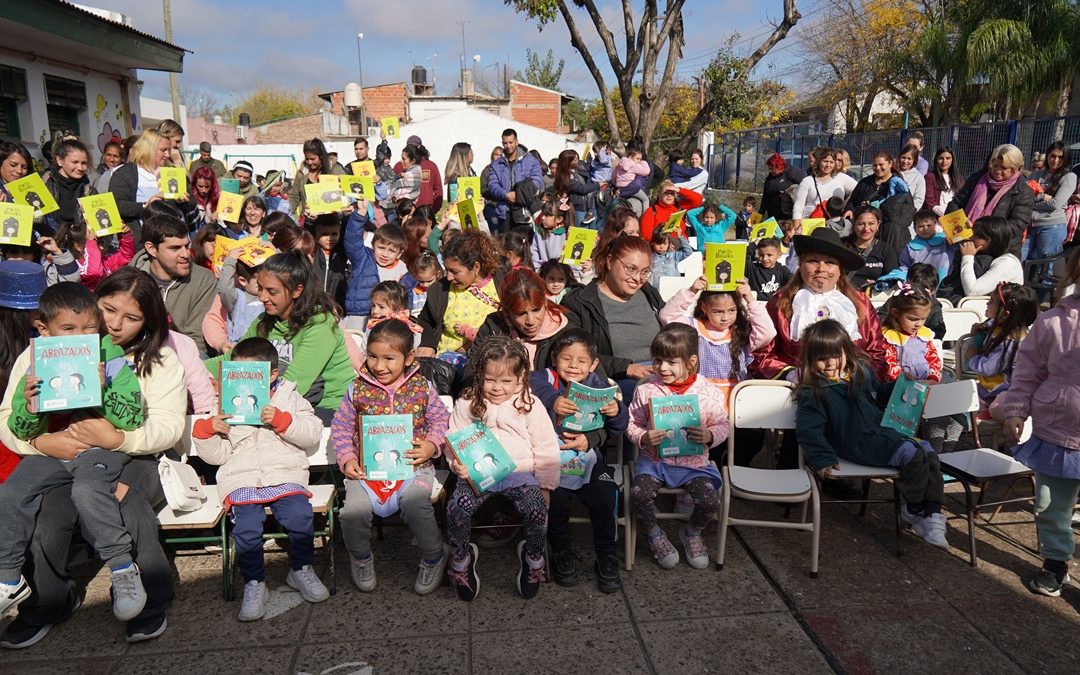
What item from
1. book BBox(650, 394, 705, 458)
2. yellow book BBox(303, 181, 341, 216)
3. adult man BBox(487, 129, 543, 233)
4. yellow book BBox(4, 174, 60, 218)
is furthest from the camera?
adult man BBox(487, 129, 543, 233)

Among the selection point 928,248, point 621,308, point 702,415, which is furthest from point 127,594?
point 928,248

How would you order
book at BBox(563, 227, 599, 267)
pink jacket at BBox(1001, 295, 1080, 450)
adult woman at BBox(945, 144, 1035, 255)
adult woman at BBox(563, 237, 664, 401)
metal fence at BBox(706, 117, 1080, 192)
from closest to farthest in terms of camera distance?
pink jacket at BBox(1001, 295, 1080, 450) < adult woman at BBox(563, 237, 664, 401) < book at BBox(563, 227, 599, 267) < adult woman at BBox(945, 144, 1035, 255) < metal fence at BBox(706, 117, 1080, 192)

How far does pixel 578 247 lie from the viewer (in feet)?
23.4

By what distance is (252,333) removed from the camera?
13.5 ft

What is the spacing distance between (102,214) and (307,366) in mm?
3179

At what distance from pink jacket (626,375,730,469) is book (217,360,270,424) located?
6.34ft

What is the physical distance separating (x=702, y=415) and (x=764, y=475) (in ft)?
1.88

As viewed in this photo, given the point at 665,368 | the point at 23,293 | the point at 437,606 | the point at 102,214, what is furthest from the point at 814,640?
the point at 102,214

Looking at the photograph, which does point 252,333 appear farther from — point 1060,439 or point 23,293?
point 1060,439

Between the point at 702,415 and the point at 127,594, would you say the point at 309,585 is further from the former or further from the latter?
the point at 702,415

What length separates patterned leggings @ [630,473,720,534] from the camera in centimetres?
376

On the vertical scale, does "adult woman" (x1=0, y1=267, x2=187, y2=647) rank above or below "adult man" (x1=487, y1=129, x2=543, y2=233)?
below

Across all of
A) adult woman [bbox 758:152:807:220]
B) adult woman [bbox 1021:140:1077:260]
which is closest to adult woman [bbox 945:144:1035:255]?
adult woman [bbox 1021:140:1077:260]

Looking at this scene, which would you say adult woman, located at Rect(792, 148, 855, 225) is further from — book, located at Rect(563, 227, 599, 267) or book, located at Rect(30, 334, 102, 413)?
book, located at Rect(30, 334, 102, 413)
